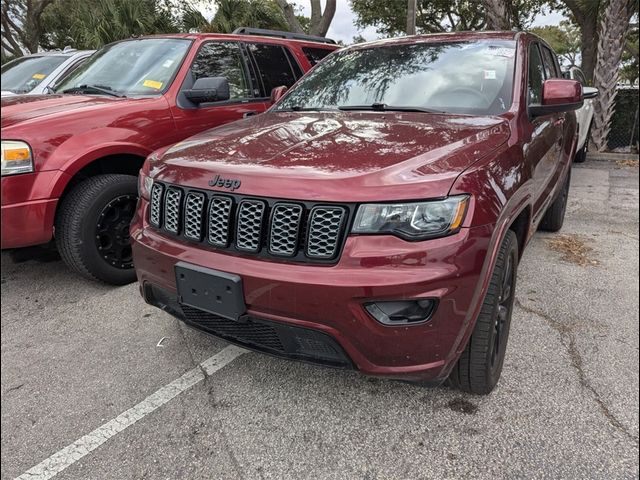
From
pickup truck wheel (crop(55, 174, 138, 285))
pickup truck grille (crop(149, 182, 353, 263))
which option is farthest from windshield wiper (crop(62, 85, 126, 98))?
pickup truck grille (crop(149, 182, 353, 263))

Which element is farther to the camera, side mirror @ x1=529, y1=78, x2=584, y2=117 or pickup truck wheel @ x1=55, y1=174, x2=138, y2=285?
pickup truck wheel @ x1=55, y1=174, x2=138, y2=285

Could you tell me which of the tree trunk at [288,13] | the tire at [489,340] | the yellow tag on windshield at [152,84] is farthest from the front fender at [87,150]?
the tree trunk at [288,13]

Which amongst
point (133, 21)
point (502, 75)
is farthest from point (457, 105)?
point (133, 21)

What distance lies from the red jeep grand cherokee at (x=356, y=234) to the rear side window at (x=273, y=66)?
245cm

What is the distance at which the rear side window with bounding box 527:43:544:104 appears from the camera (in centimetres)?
293

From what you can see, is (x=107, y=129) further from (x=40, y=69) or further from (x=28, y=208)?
(x=40, y=69)

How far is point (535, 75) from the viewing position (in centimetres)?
322

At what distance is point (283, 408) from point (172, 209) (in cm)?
108

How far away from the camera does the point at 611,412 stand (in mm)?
2160

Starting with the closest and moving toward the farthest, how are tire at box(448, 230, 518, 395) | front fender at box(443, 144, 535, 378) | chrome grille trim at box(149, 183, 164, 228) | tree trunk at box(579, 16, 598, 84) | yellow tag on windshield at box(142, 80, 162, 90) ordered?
front fender at box(443, 144, 535, 378) < tire at box(448, 230, 518, 395) < chrome grille trim at box(149, 183, 164, 228) < yellow tag on windshield at box(142, 80, 162, 90) < tree trunk at box(579, 16, 598, 84)

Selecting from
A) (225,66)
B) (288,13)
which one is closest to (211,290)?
(225,66)

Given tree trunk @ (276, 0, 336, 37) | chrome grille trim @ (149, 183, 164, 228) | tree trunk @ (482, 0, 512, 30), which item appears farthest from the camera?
tree trunk @ (276, 0, 336, 37)

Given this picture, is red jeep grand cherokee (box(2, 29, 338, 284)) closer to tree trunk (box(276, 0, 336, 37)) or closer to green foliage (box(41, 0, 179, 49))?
green foliage (box(41, 0, 179, 49))

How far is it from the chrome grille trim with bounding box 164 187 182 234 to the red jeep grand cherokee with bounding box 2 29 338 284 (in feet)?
3.97
